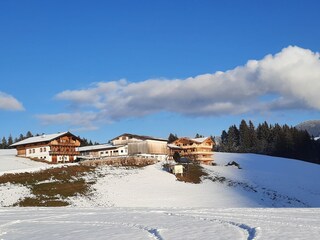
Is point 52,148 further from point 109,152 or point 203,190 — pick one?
point 203,190

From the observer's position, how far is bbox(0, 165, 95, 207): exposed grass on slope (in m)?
49.2

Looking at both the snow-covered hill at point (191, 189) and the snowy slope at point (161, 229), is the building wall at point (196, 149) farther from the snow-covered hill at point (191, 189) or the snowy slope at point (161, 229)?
the snowy slope at point (161, 229)

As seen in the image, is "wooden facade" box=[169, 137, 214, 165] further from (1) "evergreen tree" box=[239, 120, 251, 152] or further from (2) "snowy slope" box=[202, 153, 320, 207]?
(1) "evergreen tree" box=[239, 120, 251, 152]

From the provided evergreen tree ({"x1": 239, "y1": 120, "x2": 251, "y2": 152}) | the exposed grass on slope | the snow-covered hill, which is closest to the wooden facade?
the snow-covered hill

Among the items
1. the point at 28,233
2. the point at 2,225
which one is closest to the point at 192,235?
the point at 28,233

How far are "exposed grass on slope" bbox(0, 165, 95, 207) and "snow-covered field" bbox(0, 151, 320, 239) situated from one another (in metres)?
1.51

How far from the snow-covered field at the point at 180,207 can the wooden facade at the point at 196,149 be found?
3847 millimetres

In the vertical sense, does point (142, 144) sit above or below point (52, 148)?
below

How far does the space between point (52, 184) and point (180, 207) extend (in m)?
22.1

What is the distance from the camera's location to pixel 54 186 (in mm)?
55750

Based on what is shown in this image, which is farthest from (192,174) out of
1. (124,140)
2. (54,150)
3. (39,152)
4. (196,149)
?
(39,152)

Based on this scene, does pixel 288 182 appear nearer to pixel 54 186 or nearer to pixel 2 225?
pixel 54 186

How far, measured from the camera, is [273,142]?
506 ft

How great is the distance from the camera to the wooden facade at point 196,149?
351 ft
